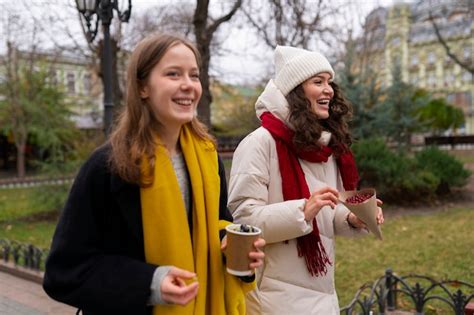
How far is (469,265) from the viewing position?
5.93 meters

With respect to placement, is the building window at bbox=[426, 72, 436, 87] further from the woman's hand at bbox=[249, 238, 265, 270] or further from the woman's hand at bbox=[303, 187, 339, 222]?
the woman's hand at bbox=[249, 238, 265, 270]

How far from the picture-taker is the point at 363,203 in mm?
2055

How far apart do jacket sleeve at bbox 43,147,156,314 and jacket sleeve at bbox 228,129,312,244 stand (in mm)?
734

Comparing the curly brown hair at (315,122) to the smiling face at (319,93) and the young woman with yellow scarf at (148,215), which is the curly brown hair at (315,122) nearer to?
the smiling face at (319,93)

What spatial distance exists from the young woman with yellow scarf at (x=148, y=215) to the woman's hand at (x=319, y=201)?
Result: 1.40 feet

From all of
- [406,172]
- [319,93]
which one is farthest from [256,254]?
[406,172]

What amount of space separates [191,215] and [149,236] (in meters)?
0.21

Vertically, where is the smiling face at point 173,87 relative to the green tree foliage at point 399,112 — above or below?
below

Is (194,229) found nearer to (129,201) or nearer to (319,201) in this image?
(129,201)

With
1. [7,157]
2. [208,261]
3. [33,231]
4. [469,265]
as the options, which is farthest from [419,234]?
[7,157]

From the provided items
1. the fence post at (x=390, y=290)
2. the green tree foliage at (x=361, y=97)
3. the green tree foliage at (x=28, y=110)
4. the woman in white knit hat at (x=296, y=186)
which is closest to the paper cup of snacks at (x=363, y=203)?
the woman in white knit hat at (x=296, y=186)

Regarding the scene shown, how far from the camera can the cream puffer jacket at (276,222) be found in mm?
2139

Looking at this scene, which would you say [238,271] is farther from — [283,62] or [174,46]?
[283,62]

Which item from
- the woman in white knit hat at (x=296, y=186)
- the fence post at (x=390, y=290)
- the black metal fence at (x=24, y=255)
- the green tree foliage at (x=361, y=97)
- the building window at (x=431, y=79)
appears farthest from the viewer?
the building window at (x=431, y=79)
